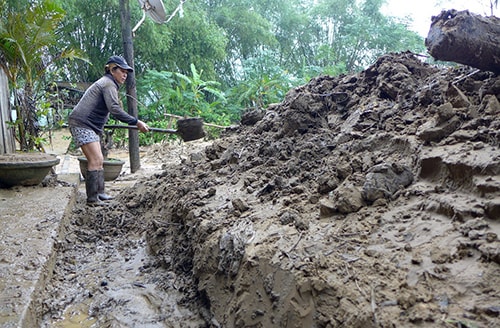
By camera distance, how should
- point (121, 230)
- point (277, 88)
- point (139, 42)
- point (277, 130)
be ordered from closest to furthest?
point (277, 130) < point (121, 230) < point (277, 88) < point (139, 42)

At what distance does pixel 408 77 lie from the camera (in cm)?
338

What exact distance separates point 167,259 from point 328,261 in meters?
1.68

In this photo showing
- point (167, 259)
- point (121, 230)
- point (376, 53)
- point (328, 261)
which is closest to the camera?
Answer: point (328, 261)

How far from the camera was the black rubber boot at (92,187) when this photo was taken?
5.01 meters

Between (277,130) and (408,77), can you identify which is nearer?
(408,77)

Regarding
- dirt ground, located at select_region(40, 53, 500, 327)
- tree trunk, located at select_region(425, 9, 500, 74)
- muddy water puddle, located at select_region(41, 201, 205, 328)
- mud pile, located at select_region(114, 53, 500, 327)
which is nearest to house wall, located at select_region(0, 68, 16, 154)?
dirt ground, located at select_region(40, 53, 500, 327)

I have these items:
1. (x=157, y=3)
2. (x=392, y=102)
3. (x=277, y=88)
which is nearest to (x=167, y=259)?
(x=392, y=102)

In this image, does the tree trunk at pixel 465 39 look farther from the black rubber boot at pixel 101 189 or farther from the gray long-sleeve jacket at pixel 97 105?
the black rubber boot at pixel 101 189

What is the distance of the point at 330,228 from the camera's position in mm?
2184

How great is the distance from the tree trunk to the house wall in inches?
212

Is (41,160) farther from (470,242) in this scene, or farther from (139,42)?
(139,42)

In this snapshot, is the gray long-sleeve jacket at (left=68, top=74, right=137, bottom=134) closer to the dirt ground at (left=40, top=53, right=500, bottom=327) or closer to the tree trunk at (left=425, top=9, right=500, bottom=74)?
the dirt ground at (left=40, top=53, right=500, bottom=327)

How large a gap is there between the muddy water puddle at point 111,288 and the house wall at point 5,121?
2.37m

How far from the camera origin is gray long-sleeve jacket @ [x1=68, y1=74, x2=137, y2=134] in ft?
15.7
